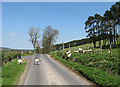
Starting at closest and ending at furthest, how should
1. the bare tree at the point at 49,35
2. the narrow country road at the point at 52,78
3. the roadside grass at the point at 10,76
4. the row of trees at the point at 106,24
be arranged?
1. the roadside grass at the point at 10,76
2. the narrow country road at the point at 52,78
3. the row of trees at the point at 106,24
4. the bare tree at the point at 49,35

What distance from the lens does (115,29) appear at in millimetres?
42000

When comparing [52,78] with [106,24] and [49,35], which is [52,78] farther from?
→ [49,35]

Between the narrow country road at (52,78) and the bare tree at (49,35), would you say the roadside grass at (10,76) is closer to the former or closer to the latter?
the narrow country road at (52,78)

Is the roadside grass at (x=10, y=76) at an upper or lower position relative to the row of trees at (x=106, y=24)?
lower

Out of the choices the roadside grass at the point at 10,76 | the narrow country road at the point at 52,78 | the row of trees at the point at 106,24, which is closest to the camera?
the roadside grass at the point at 10,76

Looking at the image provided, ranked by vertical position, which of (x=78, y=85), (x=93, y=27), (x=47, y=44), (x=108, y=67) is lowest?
(x=78, y=85)

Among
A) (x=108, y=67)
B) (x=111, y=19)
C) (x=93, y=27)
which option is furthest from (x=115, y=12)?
(x=108, y=67)

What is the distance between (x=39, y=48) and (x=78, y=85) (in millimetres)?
63484

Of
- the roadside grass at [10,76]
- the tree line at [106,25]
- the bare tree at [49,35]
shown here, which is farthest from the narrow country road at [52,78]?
the bare tree at [49,35]

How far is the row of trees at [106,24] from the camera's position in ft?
127

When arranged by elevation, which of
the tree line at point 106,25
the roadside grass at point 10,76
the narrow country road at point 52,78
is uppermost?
the tree line at point 106,25

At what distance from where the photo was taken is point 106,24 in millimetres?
41875

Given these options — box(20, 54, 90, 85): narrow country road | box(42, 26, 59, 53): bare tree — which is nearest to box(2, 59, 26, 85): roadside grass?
box(20, 54, 90, 85): narrow country road

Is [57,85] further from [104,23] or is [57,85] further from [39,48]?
[39,48]
